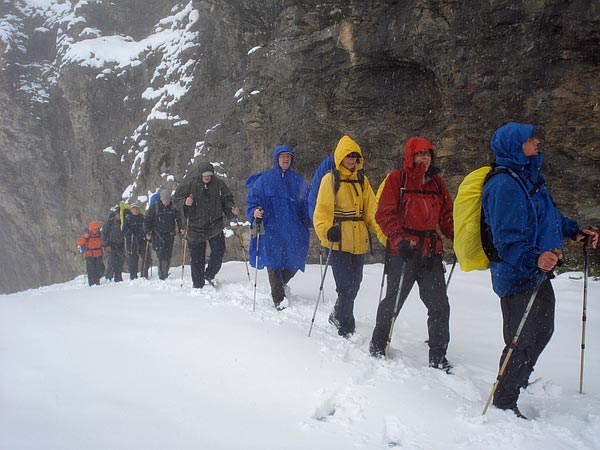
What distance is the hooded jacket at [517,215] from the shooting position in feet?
9.88

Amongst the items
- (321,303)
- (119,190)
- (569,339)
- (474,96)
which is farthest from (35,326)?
(119,190)

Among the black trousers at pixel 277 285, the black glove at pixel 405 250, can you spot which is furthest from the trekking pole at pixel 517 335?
the black trousers at pixel 277 285

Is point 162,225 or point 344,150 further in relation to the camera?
point 162,225

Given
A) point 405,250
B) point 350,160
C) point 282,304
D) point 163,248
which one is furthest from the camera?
point 163,248

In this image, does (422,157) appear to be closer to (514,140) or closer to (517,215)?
(514,140)

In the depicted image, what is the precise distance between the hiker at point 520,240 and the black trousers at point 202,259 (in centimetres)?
543

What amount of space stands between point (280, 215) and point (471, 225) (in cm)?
355

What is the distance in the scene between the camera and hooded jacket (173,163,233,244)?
7.73 m

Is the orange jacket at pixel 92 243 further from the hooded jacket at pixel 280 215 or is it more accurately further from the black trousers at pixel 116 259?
the hooded jacket at pixel 280 215

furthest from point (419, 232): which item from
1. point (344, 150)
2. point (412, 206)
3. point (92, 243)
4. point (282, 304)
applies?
point (92, 243)

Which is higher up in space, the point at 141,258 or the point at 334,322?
the point at 141,258

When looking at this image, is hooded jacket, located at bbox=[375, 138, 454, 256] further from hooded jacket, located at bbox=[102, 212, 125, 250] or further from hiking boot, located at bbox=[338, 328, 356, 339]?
hooded jacket, located at bbox=[102, 212, 125, 250]

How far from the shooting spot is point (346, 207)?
15.7 ft

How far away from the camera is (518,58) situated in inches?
314
